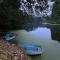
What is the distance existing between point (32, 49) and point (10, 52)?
0.64m

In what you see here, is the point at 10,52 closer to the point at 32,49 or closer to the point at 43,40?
the point at 32,49

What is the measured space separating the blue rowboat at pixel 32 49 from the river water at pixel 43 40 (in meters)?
0.10

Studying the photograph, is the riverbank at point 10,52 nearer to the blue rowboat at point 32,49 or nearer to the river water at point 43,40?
the blue rowboat at point 32,49

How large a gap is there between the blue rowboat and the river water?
0.10 metres

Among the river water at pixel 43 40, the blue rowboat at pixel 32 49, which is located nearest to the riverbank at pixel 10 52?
the blue rowboat at pixel 32 49

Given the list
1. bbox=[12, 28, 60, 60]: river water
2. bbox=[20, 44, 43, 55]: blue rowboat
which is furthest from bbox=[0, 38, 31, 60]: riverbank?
bbox=[12, 28, 60, 60]: river water

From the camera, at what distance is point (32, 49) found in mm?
4637

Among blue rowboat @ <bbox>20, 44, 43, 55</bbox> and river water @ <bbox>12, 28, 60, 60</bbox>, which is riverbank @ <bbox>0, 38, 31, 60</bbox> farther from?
river water @ <bbox>12, 28, 60, 60</bbox>

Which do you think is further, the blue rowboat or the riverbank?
the blue rowboat

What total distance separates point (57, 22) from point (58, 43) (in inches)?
20.1

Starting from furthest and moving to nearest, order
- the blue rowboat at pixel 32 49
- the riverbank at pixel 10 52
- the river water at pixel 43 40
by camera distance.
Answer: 1. the river water at pixel 43 40
2. the blue rowboat at pixel 32 49
3. the riverbank at pixel 10 52

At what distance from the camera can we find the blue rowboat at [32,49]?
15.2 feet

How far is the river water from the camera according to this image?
190 inches

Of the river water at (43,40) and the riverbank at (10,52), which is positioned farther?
the river water at (43,40)
